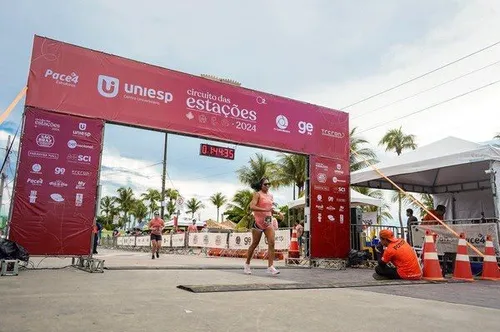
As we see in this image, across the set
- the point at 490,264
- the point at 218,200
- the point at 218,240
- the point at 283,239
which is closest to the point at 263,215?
the point at 490,264

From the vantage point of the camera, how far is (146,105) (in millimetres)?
8703

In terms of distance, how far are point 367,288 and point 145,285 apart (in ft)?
9.34

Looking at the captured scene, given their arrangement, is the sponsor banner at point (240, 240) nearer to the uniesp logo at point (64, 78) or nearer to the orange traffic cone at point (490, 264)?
the orange traffic cone at point (490, 264)

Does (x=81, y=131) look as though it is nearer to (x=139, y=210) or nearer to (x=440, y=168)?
(x=440, y=168)

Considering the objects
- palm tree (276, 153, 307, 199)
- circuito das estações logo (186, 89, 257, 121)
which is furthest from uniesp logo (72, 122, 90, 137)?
palm tree (276, 153, 307, 199)

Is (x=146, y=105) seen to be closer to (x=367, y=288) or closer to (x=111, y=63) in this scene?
(x=111, y=63)

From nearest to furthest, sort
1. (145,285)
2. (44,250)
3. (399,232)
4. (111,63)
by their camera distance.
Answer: (145,285) < (44,250) < (111,63) < (399,232)

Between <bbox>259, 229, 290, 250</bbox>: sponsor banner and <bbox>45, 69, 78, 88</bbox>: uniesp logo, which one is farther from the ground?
<bbox>45, 69, 78, 88</bbox>: uniesp logo

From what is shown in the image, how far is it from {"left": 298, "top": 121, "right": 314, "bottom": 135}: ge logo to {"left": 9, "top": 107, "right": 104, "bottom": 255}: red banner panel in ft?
17.1

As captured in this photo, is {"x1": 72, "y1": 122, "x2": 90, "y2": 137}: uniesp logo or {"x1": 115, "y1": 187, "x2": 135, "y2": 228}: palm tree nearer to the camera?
{"x1": 72, "y1": 122, "x2": 90, "y2": 137}: uniesp logo

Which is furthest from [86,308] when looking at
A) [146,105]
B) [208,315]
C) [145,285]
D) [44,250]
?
[146,105]

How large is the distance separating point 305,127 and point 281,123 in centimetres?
78

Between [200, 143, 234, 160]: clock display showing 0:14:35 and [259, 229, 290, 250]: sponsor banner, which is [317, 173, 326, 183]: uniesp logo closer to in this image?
[200, 143, 234, 160]: clock display showing 0:14:35

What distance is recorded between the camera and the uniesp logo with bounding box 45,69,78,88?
7688 millimetres
